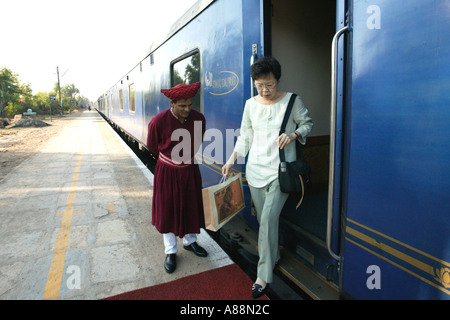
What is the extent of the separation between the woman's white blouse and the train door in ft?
1.48

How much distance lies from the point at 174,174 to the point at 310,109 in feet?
6.30

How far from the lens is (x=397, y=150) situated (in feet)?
4.89

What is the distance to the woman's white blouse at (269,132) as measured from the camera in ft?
7.28

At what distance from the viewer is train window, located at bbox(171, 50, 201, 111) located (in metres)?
4.09

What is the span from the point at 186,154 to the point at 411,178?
5.97 feet

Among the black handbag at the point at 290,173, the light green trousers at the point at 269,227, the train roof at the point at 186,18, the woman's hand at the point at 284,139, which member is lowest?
the light green trousers at the point at 269,227

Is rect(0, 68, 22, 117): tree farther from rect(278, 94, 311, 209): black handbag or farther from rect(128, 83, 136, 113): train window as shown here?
rect(278, 94, 311, 209): black handbag

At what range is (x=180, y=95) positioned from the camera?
7.98 ft

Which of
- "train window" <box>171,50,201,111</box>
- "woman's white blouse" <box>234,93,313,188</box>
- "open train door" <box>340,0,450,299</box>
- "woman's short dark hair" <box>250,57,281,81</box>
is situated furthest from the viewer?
"train window" <box>171,50,201,111</box>

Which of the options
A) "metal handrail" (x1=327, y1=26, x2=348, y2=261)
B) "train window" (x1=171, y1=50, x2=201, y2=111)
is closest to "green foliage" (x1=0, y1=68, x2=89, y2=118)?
"train window" (x1=171, y1=50, x2=201, y2=111)

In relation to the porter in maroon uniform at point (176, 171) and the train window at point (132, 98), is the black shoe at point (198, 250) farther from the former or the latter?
the train window at point (132, 98)

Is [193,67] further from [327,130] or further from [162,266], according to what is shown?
[162,266]

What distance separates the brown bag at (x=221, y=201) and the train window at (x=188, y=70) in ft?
6.53

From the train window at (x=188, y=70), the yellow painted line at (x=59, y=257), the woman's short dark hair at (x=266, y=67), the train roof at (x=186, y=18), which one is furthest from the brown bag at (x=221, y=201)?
the train roof at (x=186, y=18)
